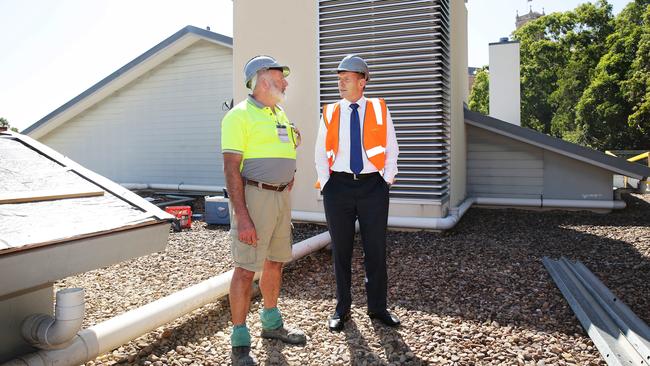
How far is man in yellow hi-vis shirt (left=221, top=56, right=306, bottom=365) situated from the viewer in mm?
2809

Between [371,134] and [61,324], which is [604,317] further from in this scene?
[61,324]

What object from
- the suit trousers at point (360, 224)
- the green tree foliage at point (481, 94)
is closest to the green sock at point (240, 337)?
the suit trousers at point (360, 224)

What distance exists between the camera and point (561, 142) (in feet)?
25.9

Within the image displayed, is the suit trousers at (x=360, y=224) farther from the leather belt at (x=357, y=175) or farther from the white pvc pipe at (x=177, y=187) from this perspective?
the white pvc pipe at (x=177, y=187)

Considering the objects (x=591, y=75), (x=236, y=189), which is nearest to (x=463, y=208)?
(x=236, y=189)

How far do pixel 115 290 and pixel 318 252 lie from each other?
2123 millimetres

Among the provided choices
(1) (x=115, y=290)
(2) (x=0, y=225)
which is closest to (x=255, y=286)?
(1) (x=115, y=290)

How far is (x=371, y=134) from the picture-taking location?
330 cm

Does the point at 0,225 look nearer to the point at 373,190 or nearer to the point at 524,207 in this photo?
the point at 373,190

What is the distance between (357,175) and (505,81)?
968cm

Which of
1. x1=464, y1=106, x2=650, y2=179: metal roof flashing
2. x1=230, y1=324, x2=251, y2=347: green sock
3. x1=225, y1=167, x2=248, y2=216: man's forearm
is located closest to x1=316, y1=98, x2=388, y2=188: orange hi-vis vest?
x1=225, y1=167, x2=248, y2=216: man's forearm

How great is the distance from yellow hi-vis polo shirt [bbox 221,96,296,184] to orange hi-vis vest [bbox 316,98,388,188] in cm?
42

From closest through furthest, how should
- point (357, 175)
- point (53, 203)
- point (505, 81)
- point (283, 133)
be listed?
point (53, 203) < point (283, 133) < point (357, 175) < point (505, 81)

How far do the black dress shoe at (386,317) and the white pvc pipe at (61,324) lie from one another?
1925 mm
